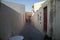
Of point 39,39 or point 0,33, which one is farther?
point 39,39

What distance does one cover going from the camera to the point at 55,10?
795cm

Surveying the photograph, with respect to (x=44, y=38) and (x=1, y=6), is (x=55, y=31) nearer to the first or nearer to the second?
(x=44, y=38)

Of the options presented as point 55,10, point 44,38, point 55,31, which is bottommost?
point 44,38

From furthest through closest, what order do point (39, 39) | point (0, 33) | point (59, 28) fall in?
point (39, 39)
point (59, 28)
point (0, 33)

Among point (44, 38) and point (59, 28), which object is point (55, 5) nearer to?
point (59, 28)

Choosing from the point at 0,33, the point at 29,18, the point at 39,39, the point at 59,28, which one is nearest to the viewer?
the point at 0,33

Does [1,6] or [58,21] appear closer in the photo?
[1,6]

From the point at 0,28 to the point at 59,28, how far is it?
153 inches

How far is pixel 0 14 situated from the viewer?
18.5 ft

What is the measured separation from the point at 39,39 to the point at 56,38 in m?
1.31

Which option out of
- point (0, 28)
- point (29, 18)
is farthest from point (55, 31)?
point (29, 18)

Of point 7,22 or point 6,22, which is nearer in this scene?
point 6,22

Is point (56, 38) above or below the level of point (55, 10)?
below

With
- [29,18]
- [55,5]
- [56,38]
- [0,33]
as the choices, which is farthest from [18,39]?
[29,18]
